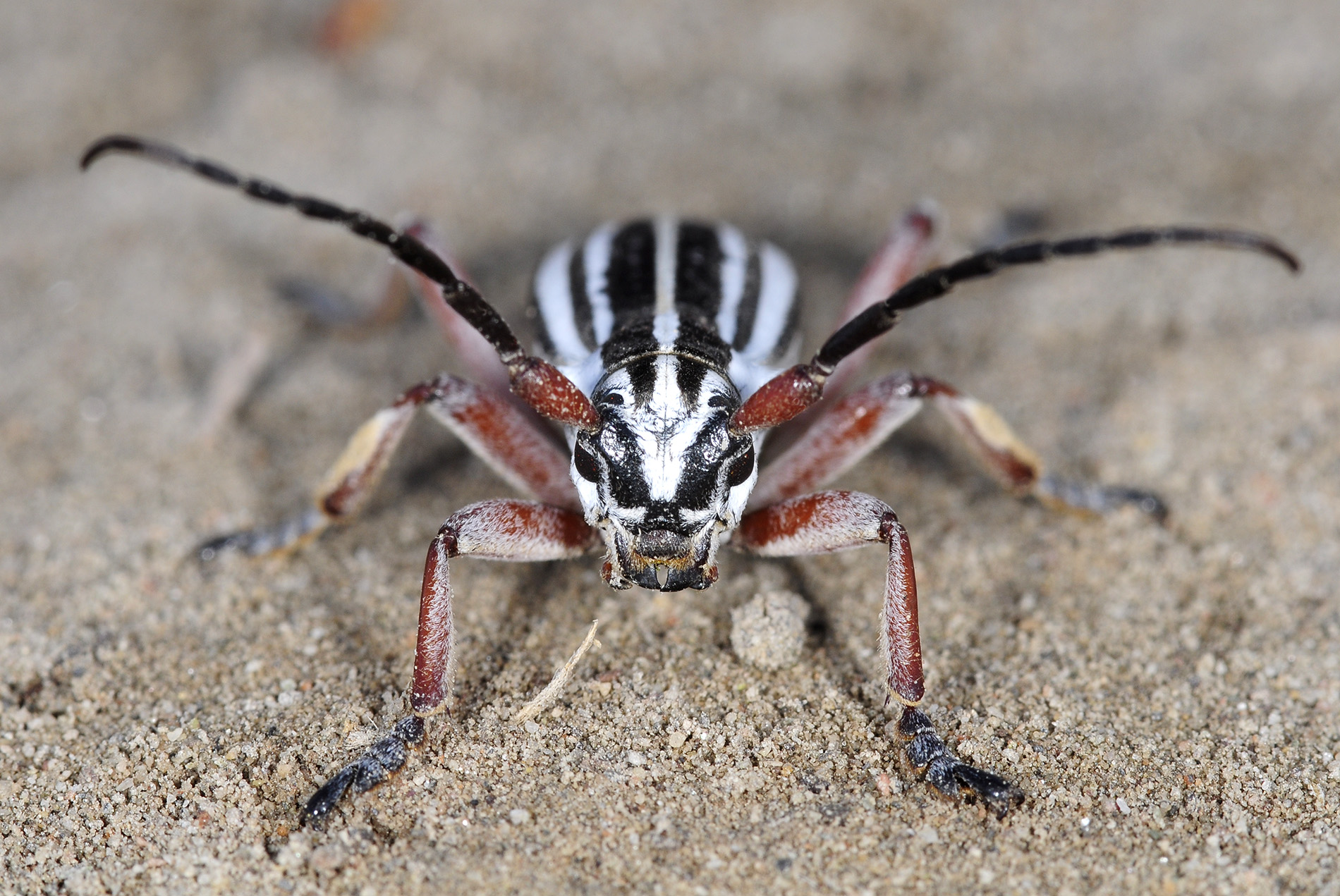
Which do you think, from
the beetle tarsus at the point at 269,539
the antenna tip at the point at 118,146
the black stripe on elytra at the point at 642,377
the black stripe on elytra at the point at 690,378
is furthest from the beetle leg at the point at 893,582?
the antenna tip at the point at 118,146

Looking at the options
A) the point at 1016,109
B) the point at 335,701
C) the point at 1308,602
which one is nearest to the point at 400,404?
the point at 335,701

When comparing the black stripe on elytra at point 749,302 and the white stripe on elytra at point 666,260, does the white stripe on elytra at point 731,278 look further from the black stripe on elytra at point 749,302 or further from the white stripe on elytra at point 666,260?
the white stripe on elytra at point 666,260

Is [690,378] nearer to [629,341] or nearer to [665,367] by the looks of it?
[665,367]

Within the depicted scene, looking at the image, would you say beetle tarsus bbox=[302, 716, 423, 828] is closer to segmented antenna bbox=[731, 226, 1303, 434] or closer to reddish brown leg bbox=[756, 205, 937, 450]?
segmented antenna bbox=[731, 226, 1303, 434]

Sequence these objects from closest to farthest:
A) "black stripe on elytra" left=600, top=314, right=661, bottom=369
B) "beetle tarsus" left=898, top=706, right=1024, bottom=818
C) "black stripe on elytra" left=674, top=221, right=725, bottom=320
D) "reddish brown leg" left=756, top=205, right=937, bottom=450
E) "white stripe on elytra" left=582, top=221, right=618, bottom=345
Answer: "beetle tarsus" left=898, top=706, right=1024, bottom=818, "black stripe on elytra" left=600, top=314, right=661, bottom=369, "white stripe on elytra" left=582, top=221, right=618, bottom=345, "black stripe on elytra" left=674, top=221, right=725, bottom=320, "reddish brown leg" left=756, top=205, right=937, bottom=450

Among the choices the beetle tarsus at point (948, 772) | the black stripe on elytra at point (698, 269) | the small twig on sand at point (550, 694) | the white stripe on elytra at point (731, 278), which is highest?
the black stripe on elytra at point (698, 269)

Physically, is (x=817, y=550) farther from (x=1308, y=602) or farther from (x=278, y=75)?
(x=278, y=75)

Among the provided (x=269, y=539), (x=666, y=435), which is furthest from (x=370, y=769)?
(x=666, y=435)

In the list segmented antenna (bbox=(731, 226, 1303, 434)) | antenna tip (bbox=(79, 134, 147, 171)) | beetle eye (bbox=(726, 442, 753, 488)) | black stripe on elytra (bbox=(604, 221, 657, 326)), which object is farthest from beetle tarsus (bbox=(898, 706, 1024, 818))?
antenna tip (bbox=(79, 134, 147, 171))
